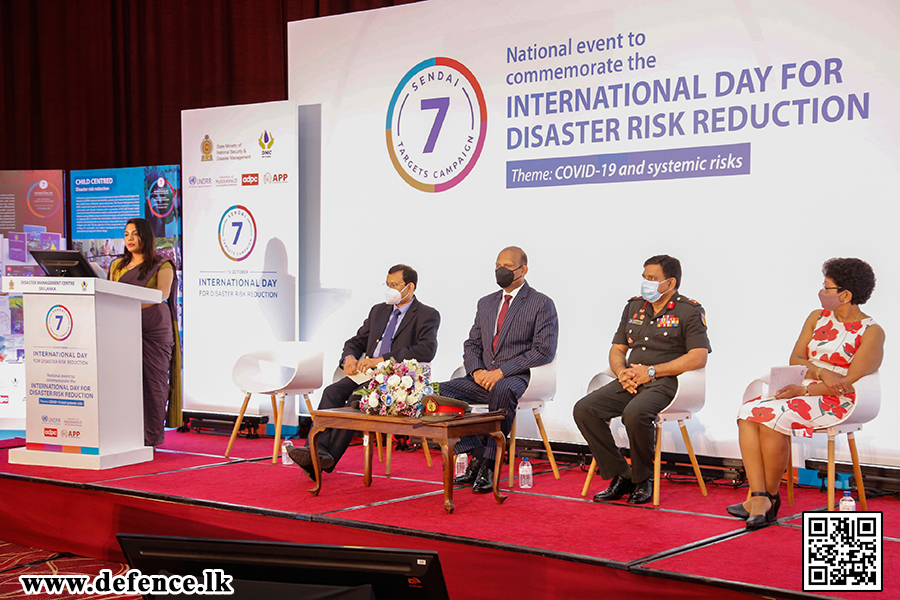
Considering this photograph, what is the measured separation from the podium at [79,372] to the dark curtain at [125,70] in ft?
9.49

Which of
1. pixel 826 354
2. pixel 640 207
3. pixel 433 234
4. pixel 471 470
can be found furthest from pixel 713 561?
pixel 433 234

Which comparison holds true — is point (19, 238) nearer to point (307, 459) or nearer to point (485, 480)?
point (307, 459)

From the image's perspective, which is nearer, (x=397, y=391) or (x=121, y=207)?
(x=397, y=391)

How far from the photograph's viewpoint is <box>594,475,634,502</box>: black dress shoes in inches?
177

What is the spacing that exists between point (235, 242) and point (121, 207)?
1.38m

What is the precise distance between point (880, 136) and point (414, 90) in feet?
10.1

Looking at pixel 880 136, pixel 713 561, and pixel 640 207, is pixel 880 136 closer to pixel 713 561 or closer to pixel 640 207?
pixel 640 207

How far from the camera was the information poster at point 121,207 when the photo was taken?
733 cm

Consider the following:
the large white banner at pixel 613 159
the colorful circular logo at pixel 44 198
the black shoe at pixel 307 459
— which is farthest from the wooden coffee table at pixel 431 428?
the colorful circular logo at pixel 44 198

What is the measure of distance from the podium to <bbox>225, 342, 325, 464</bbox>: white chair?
0.71 metres

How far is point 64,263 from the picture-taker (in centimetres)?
538

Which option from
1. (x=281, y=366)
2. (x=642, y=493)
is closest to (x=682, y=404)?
(x=642, y=493)

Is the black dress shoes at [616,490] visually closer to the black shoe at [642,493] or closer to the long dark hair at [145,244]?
the black shoe at [642,493]

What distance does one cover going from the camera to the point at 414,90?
6281 mm
